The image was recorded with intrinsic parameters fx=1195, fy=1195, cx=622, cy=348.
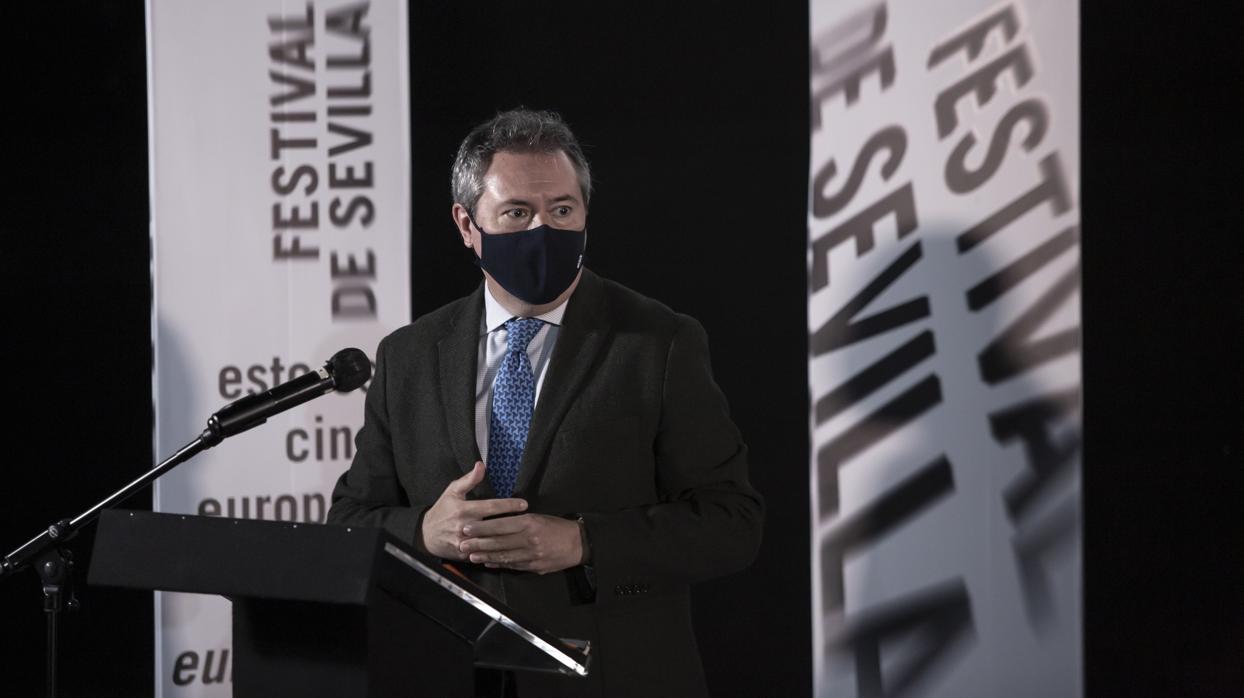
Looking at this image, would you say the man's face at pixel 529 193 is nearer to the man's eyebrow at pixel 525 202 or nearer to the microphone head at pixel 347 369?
the man's eyebrow at pixel 525 202

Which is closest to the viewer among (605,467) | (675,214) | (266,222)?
(605,467)

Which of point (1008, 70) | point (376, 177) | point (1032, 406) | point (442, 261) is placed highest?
point (1008, 70)

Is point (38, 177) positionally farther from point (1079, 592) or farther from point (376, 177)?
point (1079, 592)

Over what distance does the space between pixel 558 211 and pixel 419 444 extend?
1.58ft

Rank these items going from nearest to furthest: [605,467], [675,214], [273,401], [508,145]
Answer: [273,401] < [605,467] < [508,145] < [675,214]

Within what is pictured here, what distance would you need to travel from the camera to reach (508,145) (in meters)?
2.14

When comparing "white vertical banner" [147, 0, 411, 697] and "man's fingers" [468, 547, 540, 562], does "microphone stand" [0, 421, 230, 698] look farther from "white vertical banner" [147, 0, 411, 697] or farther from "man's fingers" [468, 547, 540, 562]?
"white vertical banner" [147, 0, 411, 697]

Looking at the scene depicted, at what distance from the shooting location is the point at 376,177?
3426mm

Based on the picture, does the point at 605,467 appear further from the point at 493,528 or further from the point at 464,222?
the point at 464,222

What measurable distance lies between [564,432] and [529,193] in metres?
0.44

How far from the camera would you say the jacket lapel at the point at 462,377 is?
204 centimetres

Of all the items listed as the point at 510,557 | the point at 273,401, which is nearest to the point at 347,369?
the point at 273,401

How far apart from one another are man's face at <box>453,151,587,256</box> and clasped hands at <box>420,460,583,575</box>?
21.1 inches

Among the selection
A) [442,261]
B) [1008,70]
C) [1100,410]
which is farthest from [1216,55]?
[442,261]
